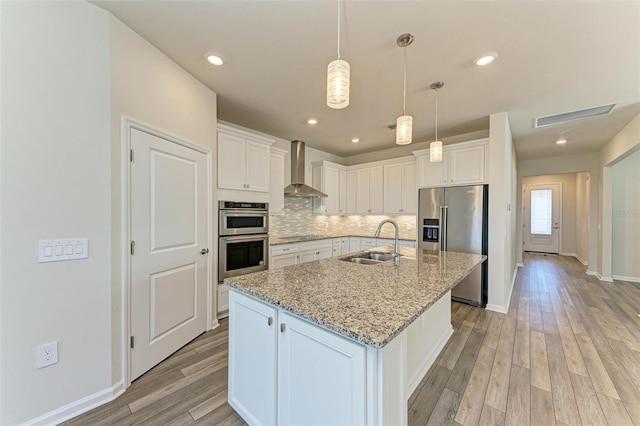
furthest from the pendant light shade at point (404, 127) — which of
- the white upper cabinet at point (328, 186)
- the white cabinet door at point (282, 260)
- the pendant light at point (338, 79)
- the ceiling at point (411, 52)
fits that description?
the white upper cabinet at point (328, 186)

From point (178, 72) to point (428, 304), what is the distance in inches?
108

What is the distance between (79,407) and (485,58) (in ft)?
12.9

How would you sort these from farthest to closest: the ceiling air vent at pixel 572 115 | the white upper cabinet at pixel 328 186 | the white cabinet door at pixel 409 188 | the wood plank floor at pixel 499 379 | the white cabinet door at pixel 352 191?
the white cabinet door at pixel 352 191
the white upper cabinet at pixel 328 186
the white cabinet door at pixel 409 188
the ceiling air vent at pixel 572 115
the wood plank floor at pixel 499 379

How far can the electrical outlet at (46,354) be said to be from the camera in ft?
4.80

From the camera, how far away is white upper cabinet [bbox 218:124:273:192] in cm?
303

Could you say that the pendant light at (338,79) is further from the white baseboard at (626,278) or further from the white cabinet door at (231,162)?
the white baseboard at (626,278)

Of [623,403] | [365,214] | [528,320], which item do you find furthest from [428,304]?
[365,214]

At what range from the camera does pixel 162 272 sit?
7.04 ft

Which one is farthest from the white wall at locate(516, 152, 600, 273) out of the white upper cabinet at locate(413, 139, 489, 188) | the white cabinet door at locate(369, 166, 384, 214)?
the white cabinet door at locate(369, 166, 384, 214)

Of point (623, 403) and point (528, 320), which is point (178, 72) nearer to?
point (623, 403)

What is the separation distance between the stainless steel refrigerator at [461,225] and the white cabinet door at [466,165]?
12 cm

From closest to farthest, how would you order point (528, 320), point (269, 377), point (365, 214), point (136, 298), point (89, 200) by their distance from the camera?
point (269, 377) → point (89, 200) → point (136, 298) → point (528, 320) → point (365, 214)

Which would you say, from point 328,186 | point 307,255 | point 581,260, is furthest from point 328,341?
point 581,260

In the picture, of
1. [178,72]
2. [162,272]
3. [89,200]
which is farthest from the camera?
[178,72]
